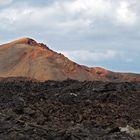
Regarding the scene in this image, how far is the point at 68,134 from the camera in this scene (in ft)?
37.2

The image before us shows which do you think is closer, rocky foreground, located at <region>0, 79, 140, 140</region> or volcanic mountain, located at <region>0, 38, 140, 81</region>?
rocky foreground, located at <region>0, 79, 140, 140</region>

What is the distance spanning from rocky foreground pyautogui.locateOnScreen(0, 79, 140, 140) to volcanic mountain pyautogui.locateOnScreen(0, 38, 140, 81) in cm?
4376

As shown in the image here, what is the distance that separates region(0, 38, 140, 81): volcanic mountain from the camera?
70.5 m

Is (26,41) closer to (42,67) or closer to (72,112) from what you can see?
(42,67)

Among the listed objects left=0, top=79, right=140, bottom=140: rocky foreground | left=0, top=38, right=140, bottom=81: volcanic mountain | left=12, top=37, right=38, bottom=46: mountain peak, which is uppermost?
left=12, top=37, right=38, bottom=46: mountain peak

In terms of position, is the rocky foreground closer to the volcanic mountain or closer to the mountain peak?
the volcanic mountain

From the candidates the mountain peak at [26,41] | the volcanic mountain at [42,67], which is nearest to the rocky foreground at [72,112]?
the volcanic mountain at [42,67]

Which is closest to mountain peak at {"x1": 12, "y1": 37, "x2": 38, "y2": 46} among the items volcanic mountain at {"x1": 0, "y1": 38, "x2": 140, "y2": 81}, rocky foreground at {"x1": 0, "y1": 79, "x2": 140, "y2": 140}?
volcanic mountain at {"x1": 0, "y1": 38, "x2": 140, "y2": 81}

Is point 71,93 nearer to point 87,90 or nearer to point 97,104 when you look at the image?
point 87,90

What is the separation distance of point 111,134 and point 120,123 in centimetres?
426

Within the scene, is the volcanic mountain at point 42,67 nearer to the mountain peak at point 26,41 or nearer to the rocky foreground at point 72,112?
the mountain peak at point 26,41

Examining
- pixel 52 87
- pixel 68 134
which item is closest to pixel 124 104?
pixel 52 87

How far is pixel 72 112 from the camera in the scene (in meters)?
17.7

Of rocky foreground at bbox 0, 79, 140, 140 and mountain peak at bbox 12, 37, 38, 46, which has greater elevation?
mountain peak at bbox 12, 37, 38, 46
